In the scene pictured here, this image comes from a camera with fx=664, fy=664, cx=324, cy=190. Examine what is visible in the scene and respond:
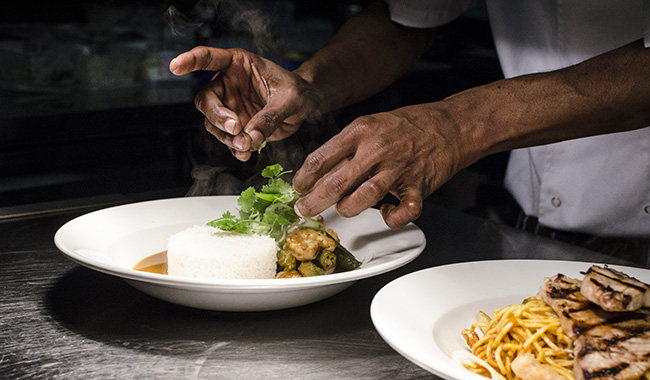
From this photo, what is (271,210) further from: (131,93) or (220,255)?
(131,93)

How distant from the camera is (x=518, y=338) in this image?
37.3 inches

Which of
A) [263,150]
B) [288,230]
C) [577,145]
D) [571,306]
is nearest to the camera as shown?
[571,306]

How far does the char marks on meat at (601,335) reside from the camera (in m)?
0.78

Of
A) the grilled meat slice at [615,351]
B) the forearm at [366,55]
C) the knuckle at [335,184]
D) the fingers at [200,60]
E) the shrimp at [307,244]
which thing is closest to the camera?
the grilled meat slice at [615,351]

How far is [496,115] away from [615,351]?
1.97ft

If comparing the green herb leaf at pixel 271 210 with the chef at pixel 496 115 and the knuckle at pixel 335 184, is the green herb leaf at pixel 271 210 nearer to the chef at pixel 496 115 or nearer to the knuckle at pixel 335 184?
the chef at pixel 496 115

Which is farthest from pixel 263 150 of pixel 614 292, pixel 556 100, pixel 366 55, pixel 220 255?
pixel 614 292

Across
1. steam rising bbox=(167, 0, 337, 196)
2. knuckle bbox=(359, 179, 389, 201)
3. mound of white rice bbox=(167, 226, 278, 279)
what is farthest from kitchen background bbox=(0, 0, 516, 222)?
knuckle bbox=(359, 179, 389, 201)

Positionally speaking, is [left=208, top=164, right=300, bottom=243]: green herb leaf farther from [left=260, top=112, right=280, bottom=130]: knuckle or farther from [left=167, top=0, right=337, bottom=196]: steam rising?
[left=167, top=0, right=337, bottom=196]: steam rising

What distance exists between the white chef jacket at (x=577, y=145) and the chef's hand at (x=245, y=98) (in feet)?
1.82

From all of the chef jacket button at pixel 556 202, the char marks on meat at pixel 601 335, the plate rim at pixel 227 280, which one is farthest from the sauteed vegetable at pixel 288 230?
the chef jacket button at pixel 556 202

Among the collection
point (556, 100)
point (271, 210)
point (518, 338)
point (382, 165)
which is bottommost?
point (518, 338)

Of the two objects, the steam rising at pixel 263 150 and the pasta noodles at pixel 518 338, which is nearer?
the pasta noodles at pixel 518 338

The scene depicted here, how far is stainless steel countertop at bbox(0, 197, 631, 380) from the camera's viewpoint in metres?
0.89
